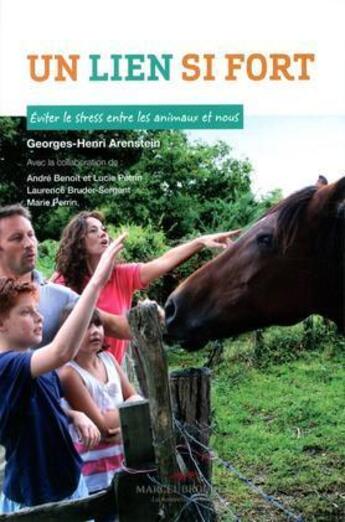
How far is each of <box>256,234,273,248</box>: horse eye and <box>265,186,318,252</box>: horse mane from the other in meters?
0.02

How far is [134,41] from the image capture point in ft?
4.79

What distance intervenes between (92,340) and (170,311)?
Result: 0.75 feet

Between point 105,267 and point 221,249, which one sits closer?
point 105,267

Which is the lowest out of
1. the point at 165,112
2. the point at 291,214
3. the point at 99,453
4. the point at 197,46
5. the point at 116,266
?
the point at 99,453

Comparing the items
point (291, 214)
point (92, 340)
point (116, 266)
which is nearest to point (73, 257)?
point (116, 266)

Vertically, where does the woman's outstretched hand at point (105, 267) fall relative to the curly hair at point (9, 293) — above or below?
above

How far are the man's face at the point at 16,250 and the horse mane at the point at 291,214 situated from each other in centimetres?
52

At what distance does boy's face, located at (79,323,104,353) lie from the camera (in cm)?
115

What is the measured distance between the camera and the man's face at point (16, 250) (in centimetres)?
121

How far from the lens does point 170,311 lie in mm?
1326

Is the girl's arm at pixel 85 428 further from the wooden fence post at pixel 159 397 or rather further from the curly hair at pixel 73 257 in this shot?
the curly hair at pixel 73 257

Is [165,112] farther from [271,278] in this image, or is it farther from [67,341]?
[67,341]

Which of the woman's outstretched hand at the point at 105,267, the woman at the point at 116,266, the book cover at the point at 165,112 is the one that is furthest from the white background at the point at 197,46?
the woman's outstretched hand at the point at 105,267

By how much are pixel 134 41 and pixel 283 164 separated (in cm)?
46
